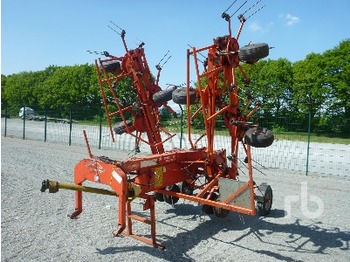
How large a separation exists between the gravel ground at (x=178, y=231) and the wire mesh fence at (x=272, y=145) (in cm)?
399

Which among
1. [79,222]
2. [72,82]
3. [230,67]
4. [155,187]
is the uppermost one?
[72,82]

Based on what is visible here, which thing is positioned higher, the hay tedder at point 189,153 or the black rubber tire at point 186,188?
the hay tedder at point 189,153

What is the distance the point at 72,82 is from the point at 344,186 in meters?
46.6

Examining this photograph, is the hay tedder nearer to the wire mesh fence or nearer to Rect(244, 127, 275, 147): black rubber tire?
Rect(244, 127, 275, 147): black rubber tire

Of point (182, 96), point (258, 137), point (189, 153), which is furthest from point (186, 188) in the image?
point (258, 137)

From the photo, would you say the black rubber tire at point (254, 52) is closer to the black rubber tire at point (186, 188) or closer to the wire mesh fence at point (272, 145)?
the black rubber tire at point (186, 188)

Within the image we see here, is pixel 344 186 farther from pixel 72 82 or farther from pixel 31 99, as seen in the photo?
pixel 31 99

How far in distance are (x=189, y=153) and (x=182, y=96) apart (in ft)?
3.31

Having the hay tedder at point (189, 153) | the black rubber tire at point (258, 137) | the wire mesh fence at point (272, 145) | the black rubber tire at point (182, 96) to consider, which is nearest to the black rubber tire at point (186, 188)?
→ the hay tedder at point (189, 153)

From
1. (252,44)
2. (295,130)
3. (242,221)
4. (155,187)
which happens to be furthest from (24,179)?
(295,130)

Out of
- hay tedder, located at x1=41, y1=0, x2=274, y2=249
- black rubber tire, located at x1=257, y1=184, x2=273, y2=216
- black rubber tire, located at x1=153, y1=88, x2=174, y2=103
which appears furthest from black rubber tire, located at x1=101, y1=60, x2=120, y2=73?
black rubber tire, located at x1=257, y1=184, x2=273, y2=216

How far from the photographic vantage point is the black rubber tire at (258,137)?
545 centimetres

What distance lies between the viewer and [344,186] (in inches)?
429

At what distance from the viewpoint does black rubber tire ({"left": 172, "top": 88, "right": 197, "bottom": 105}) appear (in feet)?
21.3
